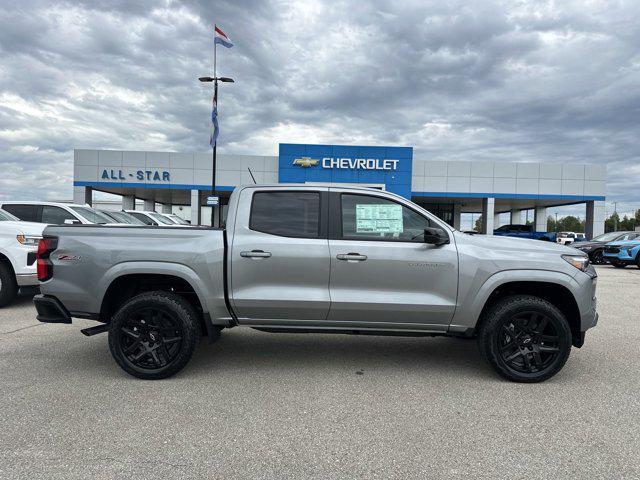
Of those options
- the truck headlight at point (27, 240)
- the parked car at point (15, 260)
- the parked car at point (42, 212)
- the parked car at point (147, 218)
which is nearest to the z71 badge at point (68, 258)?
the parked car at point (15, 260)

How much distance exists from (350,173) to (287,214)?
2830 centimetres

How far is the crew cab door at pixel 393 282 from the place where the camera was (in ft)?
13.2

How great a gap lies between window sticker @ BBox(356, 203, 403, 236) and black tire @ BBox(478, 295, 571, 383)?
1209 millimetres

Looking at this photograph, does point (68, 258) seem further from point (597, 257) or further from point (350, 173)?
point (350, 173)

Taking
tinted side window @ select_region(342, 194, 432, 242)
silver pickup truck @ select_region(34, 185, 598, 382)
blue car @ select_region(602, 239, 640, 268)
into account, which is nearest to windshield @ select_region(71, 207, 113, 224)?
silver pickup truck @ select_region(34, 185, 598, 382)

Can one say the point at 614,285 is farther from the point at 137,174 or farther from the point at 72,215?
the point at 137,174

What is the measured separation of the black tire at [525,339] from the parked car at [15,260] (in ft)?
22.5

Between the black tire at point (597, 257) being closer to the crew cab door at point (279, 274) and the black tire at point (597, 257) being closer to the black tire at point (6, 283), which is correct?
the crew cab door at point (279, 274)

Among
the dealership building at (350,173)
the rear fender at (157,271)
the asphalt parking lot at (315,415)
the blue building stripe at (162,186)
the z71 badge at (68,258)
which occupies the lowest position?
the asphalt parking lot at (315,415)

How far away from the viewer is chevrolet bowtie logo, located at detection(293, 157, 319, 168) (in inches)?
1250

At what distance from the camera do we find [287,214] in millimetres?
4266

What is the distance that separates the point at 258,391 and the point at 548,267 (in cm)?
286

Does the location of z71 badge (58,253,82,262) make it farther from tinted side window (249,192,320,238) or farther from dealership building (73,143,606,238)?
dealership building (73,143,606,238)

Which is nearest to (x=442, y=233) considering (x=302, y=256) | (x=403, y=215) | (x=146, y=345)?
(x=403, y=215)
